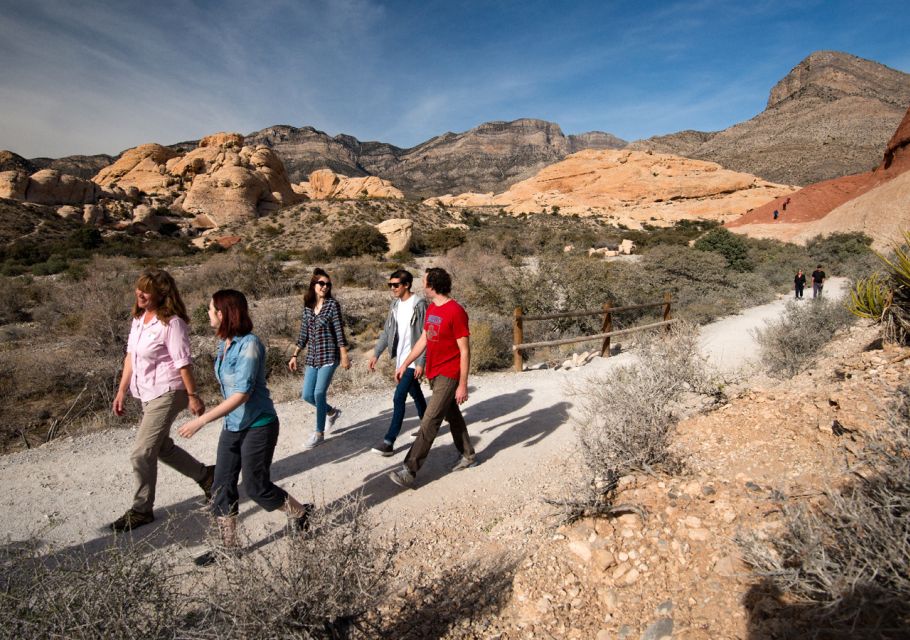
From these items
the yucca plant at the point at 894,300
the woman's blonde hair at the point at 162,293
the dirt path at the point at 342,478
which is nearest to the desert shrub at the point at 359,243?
the dirt path at the point at 342,478

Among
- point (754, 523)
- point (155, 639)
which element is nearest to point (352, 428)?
point (155, 639)

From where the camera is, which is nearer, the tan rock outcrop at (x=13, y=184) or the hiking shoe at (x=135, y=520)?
the hiking shoe at (x=135, y=520)

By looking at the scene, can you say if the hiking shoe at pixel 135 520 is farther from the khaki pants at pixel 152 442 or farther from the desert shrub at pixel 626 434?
the desert shrub at pixel 626 434

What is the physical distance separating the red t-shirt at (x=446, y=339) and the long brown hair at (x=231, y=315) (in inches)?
53.9

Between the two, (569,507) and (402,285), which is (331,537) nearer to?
(569,507)

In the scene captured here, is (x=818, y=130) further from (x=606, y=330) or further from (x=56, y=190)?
(x=56, y=190)

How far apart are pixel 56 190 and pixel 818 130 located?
301 ft

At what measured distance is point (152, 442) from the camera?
2.87 meters

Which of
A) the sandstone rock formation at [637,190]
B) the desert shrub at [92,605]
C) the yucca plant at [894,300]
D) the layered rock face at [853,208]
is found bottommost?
the desert shrub at [92,605]

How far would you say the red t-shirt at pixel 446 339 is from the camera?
335cm

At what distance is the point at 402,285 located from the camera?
3.99m

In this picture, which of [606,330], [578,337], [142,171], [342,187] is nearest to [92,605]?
[578,337]

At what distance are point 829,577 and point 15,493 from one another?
217 inches

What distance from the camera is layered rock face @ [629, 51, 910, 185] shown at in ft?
175
